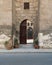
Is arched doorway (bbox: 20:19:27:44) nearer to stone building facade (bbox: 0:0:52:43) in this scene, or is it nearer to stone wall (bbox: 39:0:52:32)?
stone building facade (bbox: 0:0:52:43)

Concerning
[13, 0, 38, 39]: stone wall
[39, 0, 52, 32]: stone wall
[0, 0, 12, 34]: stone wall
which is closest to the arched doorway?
[13, 0, 38, 39]: stone wall

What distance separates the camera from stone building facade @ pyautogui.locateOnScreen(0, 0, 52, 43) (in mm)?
24984

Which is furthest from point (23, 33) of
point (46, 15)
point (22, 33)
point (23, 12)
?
point (46, 15)

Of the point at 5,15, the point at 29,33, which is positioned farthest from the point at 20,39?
the point at 29,33

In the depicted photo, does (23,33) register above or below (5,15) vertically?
below

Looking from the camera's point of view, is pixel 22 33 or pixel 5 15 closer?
pixel 5 15

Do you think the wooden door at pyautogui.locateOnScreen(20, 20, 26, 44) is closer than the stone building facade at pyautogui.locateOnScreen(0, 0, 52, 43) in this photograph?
No

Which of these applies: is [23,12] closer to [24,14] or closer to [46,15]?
[24,14]

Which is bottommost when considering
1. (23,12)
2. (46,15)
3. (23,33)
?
(23,33)

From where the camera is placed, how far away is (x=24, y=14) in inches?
1053

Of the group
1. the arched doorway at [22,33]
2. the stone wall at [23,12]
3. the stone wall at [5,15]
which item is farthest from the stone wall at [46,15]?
the arched doorway at [22,33]

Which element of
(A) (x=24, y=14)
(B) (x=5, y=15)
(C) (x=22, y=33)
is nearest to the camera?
(B) (x=5, y=15)

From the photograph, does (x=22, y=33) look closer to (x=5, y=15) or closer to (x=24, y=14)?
(x=24, y=14)

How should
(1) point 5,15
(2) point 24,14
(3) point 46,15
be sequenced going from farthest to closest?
(2) point 24,14, (1) point 5,15, (3) point 46,15
